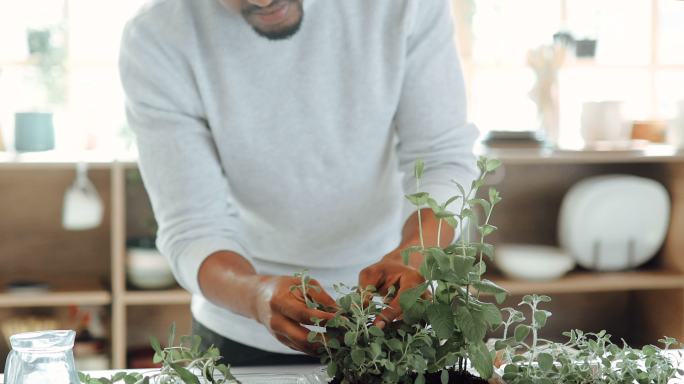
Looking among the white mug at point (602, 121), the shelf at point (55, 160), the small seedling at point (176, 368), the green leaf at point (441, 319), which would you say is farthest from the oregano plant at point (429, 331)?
the white mug at point (602, 121)

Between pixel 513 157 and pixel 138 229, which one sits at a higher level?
pixel 513 157

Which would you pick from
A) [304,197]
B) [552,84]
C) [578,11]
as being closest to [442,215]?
[304,197]

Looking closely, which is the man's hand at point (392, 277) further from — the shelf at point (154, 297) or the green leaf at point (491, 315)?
the shelf at point (154, 297)

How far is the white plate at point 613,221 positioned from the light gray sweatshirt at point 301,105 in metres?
1.67

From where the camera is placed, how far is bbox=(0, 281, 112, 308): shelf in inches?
118

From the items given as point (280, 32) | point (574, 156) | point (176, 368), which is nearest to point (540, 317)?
point (176, 368)

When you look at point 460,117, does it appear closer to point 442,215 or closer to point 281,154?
point 281,154

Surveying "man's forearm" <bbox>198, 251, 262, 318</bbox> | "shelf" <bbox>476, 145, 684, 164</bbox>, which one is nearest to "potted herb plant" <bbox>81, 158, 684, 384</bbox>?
"man's forearm" <bbox>198, 251, 262, 318</bbox>

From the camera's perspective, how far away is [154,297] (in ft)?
10.2

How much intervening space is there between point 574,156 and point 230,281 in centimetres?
206

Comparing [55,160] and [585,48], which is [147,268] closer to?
[55,160]

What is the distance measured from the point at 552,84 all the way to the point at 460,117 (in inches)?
69.1

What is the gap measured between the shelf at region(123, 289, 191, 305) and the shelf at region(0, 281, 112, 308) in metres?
0.07

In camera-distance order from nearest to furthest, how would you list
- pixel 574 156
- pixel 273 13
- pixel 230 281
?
pixel 230 281 < pixel 273 13 < pixel 574 156
